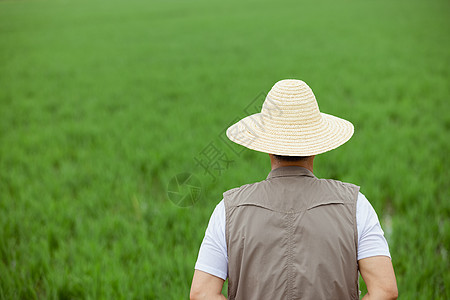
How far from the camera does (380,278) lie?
43.2 inches

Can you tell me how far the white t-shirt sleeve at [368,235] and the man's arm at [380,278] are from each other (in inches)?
0.7

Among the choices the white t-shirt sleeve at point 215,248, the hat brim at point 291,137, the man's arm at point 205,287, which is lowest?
the man's arm at point 205,287

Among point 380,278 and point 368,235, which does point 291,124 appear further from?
point 380,278

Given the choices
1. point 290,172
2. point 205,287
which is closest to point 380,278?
point 290,172

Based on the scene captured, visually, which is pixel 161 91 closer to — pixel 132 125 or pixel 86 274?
pixel 132 125

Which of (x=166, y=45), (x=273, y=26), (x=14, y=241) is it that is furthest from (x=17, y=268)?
(x=273, y=26)

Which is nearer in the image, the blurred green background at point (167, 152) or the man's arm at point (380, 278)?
the man's arm at point (380, 278)

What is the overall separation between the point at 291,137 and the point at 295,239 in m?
0.31

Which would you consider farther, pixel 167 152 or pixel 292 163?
pixel 167 152

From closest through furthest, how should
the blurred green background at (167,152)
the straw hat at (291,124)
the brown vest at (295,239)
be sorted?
the brown vest at (295,239) → the straw hat at (291,124) → the blurred green background at (167,152)

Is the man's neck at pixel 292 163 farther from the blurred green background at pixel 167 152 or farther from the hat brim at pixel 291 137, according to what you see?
the blurred green background at pixel 167 152

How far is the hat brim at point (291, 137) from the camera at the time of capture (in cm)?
117

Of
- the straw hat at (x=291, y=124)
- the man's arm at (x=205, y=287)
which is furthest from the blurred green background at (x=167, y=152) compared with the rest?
the straw hat at (x=291, y=124)

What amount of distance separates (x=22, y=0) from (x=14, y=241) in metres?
41.2
